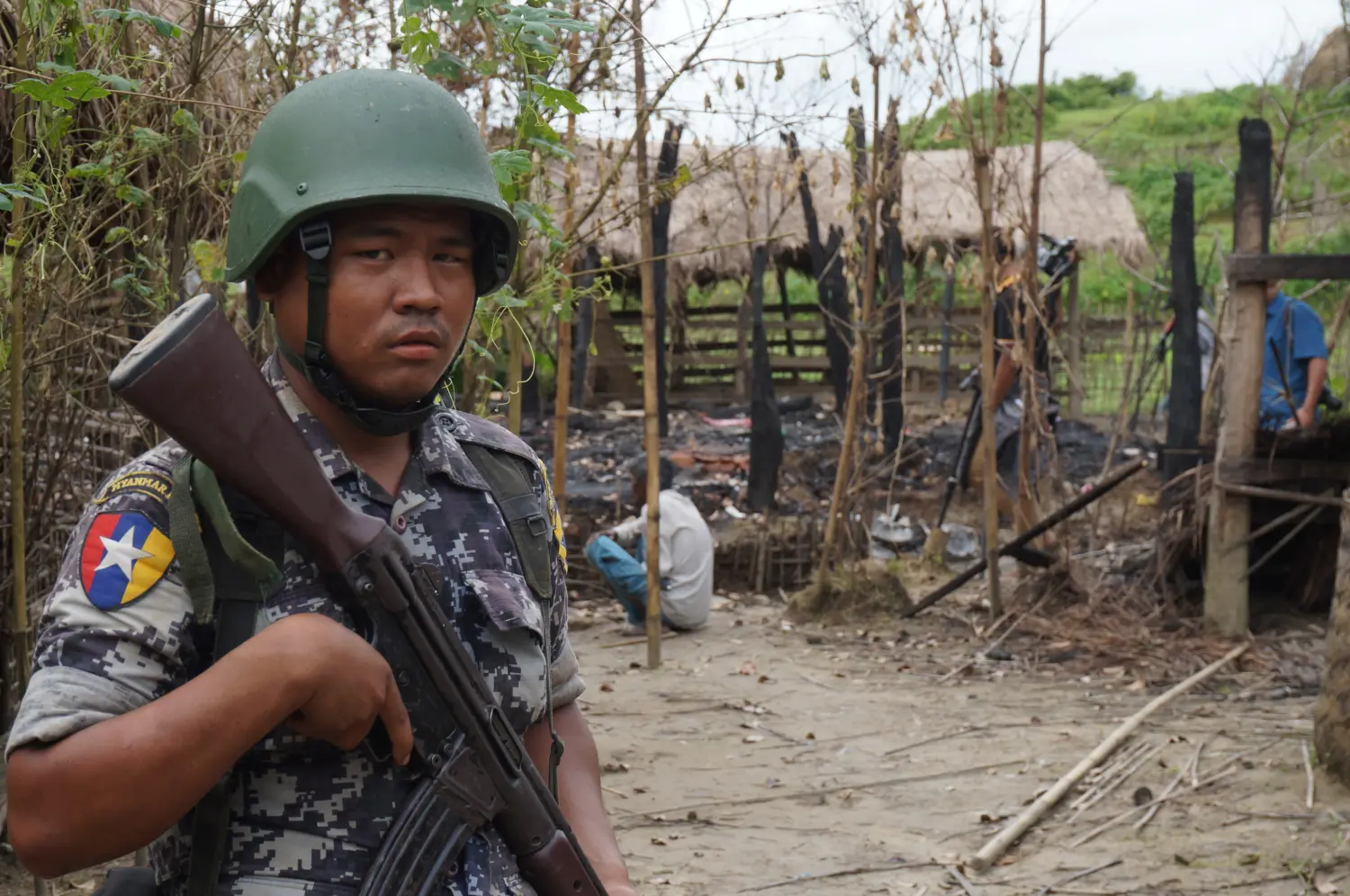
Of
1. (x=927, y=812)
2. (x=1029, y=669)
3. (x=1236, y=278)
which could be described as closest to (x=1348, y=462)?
(x=1236, y=278)

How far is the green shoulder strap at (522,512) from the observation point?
1.68 meters

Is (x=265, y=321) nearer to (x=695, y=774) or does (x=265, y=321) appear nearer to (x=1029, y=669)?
(x=695, y=774)

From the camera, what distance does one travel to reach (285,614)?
4.71 feet

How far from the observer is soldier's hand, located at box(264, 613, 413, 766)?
132 cm

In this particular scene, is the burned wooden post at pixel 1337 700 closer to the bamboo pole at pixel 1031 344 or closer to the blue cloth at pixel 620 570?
the bamboo pole at pixel 1031 344

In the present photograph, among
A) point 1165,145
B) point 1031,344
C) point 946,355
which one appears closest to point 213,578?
point 1031,344

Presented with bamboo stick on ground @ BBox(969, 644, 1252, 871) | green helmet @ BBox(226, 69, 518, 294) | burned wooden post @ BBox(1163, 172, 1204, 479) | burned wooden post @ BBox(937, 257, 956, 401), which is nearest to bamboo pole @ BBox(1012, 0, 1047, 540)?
burned wooden post @ BBox(1163, 172, 1204, 479)

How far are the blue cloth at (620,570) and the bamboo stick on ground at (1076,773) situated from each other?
9.15 ft

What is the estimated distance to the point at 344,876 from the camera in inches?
57.1

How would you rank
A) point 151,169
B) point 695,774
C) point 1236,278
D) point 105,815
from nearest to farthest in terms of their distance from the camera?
point 105,815 → point 151,169 → point 695,774 → point 1236,278

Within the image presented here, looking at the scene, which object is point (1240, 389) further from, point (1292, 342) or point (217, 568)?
point (217, 568)

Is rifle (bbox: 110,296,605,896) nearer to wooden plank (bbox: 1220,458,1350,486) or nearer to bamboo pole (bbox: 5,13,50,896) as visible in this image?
bamboo pole (bbox: 5,13,50,896)

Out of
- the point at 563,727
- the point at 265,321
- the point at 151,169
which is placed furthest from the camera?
the point at 151,169

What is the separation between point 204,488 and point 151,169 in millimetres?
3491
